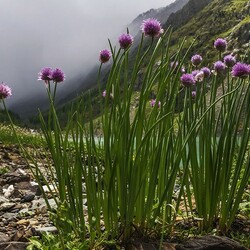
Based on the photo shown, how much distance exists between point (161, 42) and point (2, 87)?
4.27 feet

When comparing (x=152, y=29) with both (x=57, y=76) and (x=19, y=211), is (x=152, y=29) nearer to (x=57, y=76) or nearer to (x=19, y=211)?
(x=57, y=76)

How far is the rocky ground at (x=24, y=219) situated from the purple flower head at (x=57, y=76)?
783 millimetres

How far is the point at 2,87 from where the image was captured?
3223mm

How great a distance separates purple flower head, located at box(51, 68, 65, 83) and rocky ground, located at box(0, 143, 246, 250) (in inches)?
30.8

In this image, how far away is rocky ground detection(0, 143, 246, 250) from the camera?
2.71m

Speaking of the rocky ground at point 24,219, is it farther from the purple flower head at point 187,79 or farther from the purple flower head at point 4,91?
the purple flower head at point 187,79

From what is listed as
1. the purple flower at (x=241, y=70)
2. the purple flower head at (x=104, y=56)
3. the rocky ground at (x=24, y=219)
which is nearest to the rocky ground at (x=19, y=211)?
the rocky ground at (x=24, y=219)

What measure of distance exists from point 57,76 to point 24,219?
173 cm

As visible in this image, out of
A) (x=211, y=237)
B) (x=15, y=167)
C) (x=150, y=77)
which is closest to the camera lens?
(x=211, y=237)

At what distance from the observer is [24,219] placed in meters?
4.31

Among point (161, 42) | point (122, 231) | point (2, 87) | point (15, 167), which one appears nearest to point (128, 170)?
point (122, 231)

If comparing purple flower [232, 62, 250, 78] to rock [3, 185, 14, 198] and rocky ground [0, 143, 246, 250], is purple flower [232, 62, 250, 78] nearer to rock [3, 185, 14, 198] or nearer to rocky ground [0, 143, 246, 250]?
rocky ground [0, 143, 246, 250]

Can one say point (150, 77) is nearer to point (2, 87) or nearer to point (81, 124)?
point (81, 124)

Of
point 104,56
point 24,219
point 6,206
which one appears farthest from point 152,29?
point 6,206
